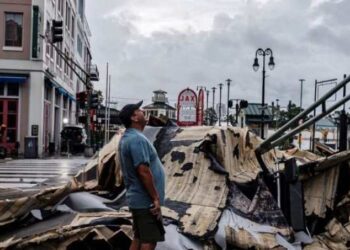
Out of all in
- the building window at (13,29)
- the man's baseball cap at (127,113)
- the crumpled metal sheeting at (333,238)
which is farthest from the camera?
the building window at (13,29)

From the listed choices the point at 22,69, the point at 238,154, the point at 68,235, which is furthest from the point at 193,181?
the point at 22,69

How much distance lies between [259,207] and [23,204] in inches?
91.7

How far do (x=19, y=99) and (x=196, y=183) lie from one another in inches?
1015

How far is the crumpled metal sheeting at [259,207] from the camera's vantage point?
5.71 meters

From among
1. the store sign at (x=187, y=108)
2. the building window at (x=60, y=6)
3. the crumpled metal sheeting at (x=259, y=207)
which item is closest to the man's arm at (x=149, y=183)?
the crumpled metal sheeting at (x=259, y=207)

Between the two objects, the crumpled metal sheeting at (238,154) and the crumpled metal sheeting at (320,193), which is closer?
the crumpled metal sheeting at (238,154)

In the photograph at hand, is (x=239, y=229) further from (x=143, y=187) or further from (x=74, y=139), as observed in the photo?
(x=74, y=139)

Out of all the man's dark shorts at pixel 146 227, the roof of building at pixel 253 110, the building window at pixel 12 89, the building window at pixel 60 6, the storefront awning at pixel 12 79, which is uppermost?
the building window at pixel 60 6

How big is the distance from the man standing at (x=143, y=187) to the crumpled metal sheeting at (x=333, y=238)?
2240mm

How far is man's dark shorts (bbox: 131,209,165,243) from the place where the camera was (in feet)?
14.5

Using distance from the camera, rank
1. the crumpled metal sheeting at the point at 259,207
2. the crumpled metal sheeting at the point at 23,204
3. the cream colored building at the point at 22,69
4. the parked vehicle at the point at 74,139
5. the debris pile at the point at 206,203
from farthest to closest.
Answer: the parked vehicle at the point at 74,139 → the cream colored building at the point at 22,69 → the crumpled metal sheeting at the point at 259,207 → the crumpled metal sheeting at the point at 23,204 → the debris pile at the point at 206,203

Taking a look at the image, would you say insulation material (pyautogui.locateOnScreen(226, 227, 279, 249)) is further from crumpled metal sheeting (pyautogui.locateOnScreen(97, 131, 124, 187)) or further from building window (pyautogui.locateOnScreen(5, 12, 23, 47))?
building window (pyautogui.locateOnScreen(5, 12, 23, 47))

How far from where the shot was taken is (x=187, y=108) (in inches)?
593

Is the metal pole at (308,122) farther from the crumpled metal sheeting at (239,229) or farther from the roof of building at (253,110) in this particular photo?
the roof of building at (253,110)
